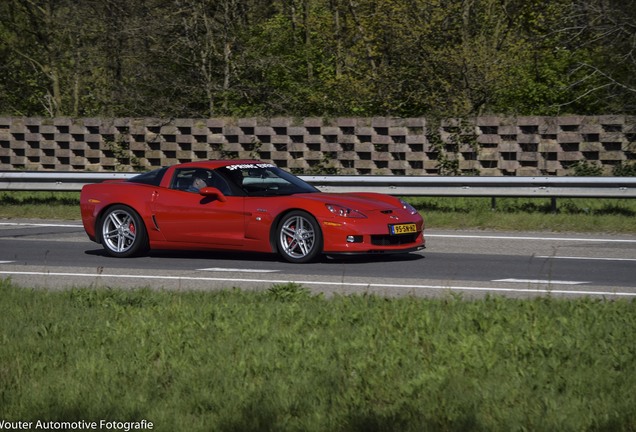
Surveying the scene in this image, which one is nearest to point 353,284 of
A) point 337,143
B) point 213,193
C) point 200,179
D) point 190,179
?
point 213,193

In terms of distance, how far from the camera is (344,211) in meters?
12.7

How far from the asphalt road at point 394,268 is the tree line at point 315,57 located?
1068 centimetres

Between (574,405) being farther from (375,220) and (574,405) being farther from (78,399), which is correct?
(375,220)

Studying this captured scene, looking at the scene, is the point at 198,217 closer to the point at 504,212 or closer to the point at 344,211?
the point at 344,211

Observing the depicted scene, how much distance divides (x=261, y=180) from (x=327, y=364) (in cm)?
726

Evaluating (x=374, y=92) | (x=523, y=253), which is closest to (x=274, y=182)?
(x=523, y=253)

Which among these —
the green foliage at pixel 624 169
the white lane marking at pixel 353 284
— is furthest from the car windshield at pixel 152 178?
the green foliage at pixel 624 169

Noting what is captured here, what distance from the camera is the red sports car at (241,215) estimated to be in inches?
501

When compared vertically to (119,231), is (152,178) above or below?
above

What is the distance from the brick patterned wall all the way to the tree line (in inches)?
120

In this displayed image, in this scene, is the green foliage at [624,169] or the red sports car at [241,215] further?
the green foliage at [624,169]

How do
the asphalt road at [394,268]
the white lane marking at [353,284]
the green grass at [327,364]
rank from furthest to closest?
the asphalt road at [394,268] → the white lane marking at [353,284] → the green grass at [327,364]

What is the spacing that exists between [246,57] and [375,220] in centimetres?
1988

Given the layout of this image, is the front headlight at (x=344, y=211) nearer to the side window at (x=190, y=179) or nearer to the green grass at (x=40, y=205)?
the side window at (x=190, y=179)
